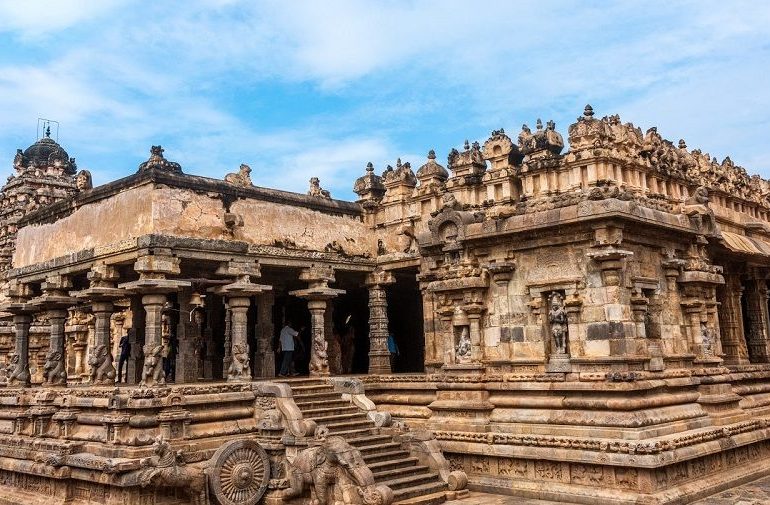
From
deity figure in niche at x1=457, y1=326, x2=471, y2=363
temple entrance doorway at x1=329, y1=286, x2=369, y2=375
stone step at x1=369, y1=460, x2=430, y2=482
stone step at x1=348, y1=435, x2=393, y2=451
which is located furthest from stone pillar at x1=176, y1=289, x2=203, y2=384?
deity figure in niche at x1=457, y1=326, x2=471, y2=363

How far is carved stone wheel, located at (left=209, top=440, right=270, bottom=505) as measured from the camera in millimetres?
11109

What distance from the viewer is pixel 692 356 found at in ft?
43.4

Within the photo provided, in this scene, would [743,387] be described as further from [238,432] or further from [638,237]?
[238,432]

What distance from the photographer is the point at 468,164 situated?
14.8 metres

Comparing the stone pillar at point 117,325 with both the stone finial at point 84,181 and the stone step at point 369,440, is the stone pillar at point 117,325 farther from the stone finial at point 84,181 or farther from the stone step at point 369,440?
the stone step at point 369,440

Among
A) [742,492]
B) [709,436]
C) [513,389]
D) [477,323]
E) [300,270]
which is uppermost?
[300,270]

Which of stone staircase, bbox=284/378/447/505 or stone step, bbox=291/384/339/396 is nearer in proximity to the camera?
stone staircase, bbox=284/378/447/505

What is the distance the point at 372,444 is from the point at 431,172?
609 centimetres

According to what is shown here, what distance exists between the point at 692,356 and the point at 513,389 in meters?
3.39

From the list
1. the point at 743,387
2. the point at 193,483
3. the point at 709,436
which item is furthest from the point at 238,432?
the point at 743,387

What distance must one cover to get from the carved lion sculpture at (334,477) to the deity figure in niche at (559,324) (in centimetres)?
397

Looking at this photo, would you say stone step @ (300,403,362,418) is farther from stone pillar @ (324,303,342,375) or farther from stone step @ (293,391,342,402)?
stone pillar @ (324,303,342,375)

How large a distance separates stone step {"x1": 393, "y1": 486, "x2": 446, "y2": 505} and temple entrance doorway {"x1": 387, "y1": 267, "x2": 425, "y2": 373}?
8323mm

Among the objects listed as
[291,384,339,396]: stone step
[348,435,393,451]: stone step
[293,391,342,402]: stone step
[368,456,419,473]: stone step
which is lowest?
[368,456,419,473]: stone step
